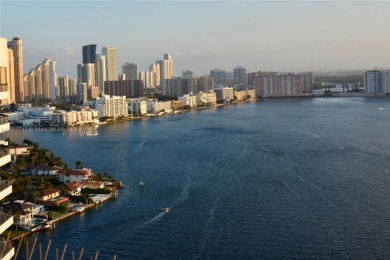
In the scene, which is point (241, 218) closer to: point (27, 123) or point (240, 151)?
point (240, 151)

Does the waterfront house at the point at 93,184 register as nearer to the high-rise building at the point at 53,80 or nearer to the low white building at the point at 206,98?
the low white building at the point at 206,98

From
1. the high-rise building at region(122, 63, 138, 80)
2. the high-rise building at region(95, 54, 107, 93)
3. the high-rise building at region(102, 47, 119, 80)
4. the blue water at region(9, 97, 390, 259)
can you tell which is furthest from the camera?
the high-rise building at region(122, 63, 138, 80)

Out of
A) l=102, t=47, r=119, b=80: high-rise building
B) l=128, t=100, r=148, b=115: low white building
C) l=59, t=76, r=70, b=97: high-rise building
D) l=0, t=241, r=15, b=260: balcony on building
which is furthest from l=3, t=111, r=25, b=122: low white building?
l=102, t=47, r=119, b=80: high-rise building

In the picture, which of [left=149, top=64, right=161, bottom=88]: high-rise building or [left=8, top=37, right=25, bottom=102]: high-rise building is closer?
[left=8, top=37, right=25, bottom=102]: high-rise building

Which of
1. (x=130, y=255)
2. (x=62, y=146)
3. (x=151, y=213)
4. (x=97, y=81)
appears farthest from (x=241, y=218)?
(x=97, y=81)

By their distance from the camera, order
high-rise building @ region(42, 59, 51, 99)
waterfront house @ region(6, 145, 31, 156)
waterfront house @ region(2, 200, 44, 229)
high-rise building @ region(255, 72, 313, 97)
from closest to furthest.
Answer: waterfront house @ region(2, 200, 44, 229)
waterfront house @ region(6, 145, 31, 156)
high-rise building @ region(42, 59, 51, 99)
high-rise building @ region(255, 72, 313, 97)

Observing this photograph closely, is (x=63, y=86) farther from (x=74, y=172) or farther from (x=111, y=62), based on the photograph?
(x=74, y=172)

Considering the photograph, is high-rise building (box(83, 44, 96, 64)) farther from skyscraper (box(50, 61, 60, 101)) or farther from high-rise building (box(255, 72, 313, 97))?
high-rise building (box(255, 72, 313, 97))

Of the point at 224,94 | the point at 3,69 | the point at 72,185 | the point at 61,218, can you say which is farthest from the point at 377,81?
the point at 3,69
